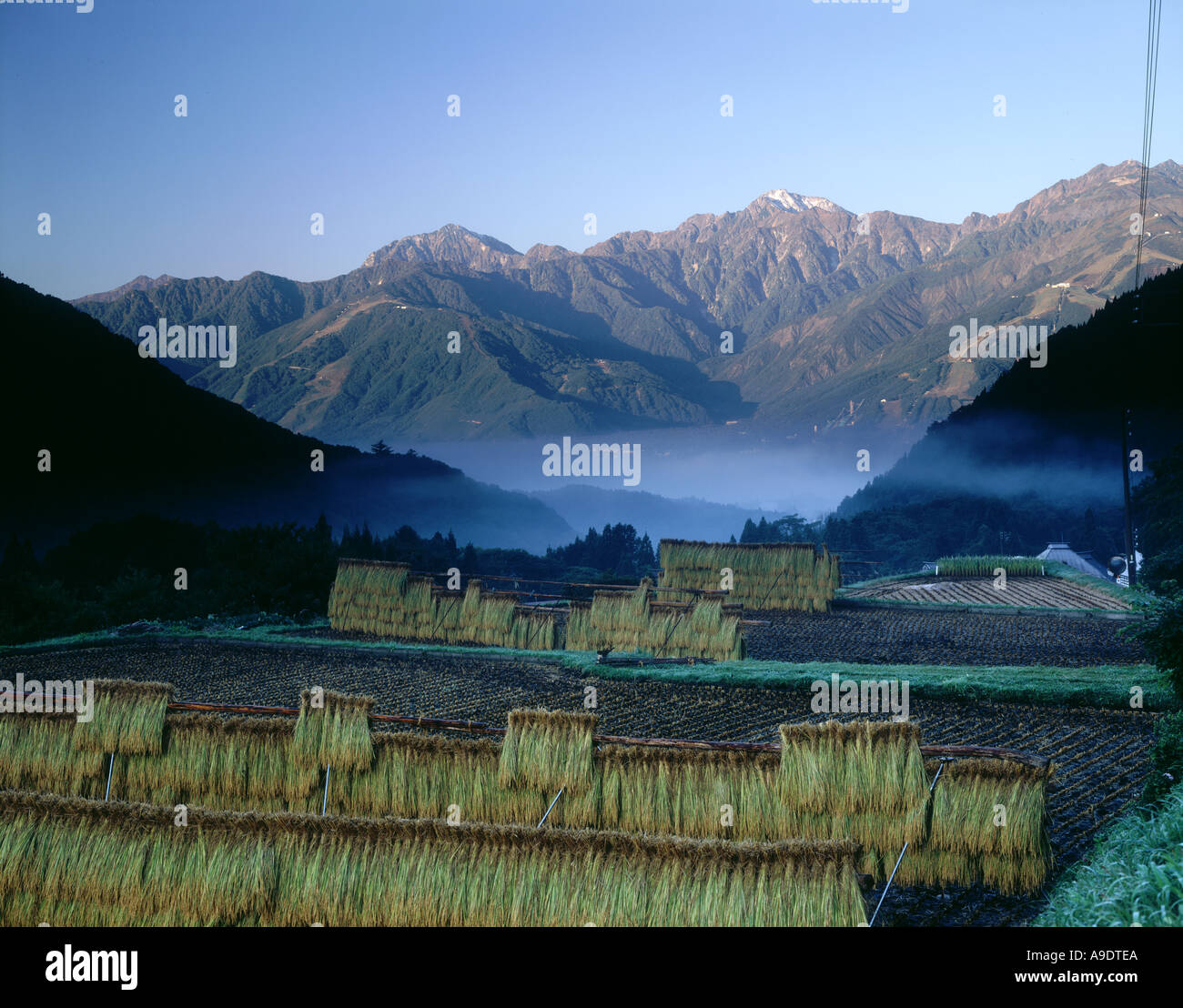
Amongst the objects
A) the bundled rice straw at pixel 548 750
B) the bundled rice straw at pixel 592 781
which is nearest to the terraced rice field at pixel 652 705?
the bundled rice straw at pixel 592 781

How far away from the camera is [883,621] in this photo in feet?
104

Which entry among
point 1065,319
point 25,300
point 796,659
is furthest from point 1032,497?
point 1065,319

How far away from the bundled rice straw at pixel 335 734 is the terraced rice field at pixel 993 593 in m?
27.4

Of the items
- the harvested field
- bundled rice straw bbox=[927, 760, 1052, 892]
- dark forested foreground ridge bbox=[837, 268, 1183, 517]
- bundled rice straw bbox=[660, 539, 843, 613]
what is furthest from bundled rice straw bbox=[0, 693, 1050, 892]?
dark forested foreground ridge bbox=[837, 268, 1183, 517]

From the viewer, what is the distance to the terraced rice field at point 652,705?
33.1 ft

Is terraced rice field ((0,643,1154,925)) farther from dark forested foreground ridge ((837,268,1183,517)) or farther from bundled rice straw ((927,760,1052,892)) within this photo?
dark forested foreground ridge ((837,268,1183,517))

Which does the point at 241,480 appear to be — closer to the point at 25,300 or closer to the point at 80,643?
the point at 25,300

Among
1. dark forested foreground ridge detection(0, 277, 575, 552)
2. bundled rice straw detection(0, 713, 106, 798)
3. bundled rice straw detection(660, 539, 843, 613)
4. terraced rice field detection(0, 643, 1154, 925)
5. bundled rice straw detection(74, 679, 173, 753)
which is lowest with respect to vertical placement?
terraced rice field detection(0, 643, 1154, 925)

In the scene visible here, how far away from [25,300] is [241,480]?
70.1ft

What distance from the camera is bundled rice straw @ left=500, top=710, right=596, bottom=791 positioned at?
973cm

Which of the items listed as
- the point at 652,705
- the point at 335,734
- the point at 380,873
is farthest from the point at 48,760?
the point at 652,705

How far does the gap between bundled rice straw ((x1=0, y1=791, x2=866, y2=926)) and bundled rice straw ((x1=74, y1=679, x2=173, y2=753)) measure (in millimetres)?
3396

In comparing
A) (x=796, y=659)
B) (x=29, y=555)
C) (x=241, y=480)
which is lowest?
(x=796, y=659)

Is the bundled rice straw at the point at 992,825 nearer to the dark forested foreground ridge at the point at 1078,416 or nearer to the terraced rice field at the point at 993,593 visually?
the terraced rice field at the point at 993,593
